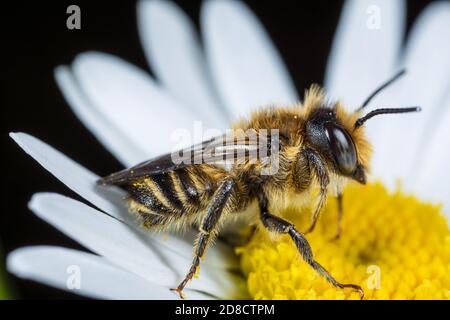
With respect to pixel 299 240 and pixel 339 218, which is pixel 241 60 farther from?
pixel 299 240

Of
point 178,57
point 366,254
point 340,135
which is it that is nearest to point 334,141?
point 340,135

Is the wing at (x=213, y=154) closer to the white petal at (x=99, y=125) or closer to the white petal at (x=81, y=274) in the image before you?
the white petal at (x=81, y=274)

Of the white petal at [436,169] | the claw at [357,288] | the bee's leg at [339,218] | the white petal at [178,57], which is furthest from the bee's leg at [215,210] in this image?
the white petal at [436,169]

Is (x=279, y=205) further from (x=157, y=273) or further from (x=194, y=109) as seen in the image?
(x=194, y=109)

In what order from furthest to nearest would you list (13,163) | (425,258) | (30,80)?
(30,80), (13,163), (425,258)

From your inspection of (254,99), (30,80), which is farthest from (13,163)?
(254,99)

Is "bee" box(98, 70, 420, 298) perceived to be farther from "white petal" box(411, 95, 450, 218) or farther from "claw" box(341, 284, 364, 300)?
"white petal" box(411, 95, 450, 218)
